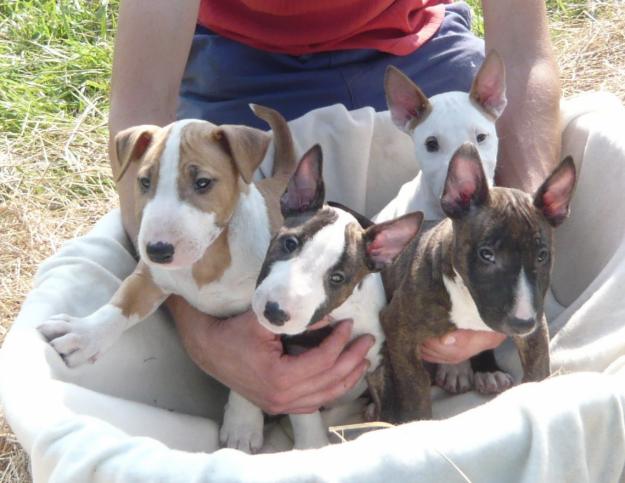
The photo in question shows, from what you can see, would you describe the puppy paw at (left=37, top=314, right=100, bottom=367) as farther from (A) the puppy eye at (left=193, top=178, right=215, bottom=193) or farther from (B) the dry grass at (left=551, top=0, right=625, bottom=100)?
(B) the dry grass at (left=551, top=0, right=625, bottom=100)

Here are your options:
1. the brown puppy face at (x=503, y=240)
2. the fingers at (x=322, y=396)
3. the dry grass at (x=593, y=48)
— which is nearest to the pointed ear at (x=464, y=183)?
the brown puppy face at (x=503, y=240)

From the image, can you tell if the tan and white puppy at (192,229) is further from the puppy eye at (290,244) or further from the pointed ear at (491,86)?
the pointed ear at (491,86)

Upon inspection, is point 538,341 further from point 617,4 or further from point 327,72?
point 617,4

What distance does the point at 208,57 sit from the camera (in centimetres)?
313

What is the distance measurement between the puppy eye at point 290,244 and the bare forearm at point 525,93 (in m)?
0.91

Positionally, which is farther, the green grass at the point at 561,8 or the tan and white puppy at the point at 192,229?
the green grass at the point at 561,8

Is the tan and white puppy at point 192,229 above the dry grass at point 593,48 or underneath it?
above

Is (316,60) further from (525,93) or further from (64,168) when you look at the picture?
(64,168)

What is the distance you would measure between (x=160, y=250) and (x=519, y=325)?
2.56 ft

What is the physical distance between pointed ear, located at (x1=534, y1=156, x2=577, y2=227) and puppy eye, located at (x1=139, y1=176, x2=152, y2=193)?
0.88 metres

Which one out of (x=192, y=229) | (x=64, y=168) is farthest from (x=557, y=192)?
(x=64, y=168)

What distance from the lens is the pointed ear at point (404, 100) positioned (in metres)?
2.61

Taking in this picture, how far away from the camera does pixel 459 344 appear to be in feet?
7.73

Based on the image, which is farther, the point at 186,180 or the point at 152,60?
the point at 152,60
